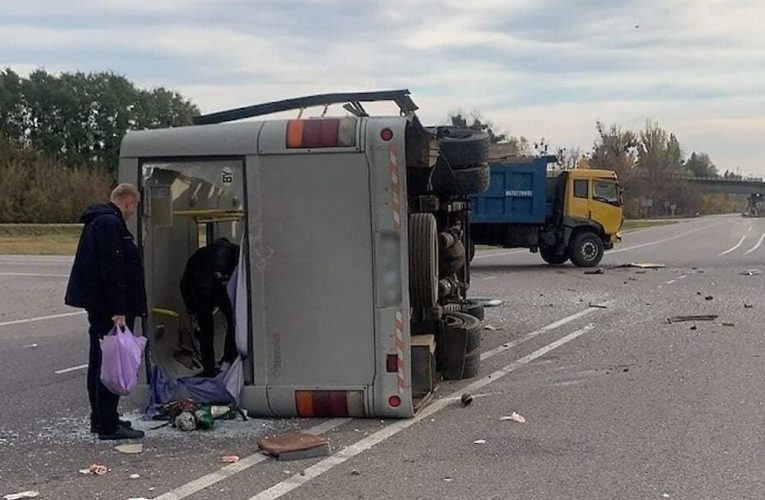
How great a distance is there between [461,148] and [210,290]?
3.67 meters

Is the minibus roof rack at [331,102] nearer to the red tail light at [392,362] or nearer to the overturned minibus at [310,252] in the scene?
the overturned minibus at [310,252]

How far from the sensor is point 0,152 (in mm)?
63250

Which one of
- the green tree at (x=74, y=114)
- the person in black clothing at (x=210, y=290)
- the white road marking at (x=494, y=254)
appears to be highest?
the green tree at (x=74, y=114)

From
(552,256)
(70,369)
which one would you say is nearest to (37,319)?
(70,369)

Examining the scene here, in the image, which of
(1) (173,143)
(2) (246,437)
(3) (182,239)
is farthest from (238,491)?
(3) (182,239)

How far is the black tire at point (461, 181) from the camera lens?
10242 millimetres

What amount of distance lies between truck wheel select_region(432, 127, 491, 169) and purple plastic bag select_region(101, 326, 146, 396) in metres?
4.62

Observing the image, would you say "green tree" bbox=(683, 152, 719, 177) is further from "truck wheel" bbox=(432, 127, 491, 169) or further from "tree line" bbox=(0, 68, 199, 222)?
"truck wheel" bbox=(432, 127, 491, 169)

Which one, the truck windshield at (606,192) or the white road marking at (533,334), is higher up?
the truck windshield at (606,192)

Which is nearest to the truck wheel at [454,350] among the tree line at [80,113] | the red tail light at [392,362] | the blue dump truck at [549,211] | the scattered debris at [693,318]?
the red tail light at [392,362]

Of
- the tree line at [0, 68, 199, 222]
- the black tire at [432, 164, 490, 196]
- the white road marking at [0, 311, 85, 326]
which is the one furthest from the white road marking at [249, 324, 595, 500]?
the tree line at [0, 68, 199, 222]

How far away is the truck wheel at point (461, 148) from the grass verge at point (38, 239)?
2858cm

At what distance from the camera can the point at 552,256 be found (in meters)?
26.2

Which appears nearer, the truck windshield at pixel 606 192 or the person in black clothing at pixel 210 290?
the person in black clothing at pixel 210 290
